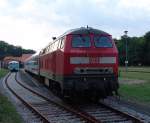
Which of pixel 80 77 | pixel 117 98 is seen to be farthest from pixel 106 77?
pixel 117 98

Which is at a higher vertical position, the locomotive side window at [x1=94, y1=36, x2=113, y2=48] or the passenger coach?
the locomotive side window at [x1=94, y1=36, x2=113, y2=48]

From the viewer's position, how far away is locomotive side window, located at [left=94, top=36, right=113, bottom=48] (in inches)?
689

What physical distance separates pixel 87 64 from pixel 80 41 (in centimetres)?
116

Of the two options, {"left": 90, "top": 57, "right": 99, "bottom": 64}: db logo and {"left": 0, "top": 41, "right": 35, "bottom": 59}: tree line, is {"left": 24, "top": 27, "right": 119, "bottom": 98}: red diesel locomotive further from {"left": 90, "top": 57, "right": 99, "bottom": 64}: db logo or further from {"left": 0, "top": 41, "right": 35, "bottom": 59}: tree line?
{"left": 0, "top": 41, "right": 35, "bottom": 59}: tree line

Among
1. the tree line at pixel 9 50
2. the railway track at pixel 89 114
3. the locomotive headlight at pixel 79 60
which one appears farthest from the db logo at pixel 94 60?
the tree line at pixel 9 50

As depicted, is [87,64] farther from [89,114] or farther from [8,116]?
[8,116]

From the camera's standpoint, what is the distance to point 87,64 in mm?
16828

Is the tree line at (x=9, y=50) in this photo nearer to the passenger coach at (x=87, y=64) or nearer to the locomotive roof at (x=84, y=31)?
the locomotive roof at (x=84, y=31)

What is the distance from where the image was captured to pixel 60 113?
15445 millimetres

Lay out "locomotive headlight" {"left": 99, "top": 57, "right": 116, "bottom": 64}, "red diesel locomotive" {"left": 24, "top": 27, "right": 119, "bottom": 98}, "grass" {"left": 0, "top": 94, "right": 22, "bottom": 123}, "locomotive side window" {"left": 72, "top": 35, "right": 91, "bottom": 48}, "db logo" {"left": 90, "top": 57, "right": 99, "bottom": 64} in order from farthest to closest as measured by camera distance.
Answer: "locomotive side window" {"left": 72, "top": 35, "right": 91, "bottom": 48}
"locomotive headlight" {"left": 99, "top": 57, "right": 116, "bottom": 64}
"db logo" {"left": 90, "top": 57, "right": 99, "bottom": 64}
"red diesel locomotive" {"left": 24, "top": 27, "right": 119, "bottom": 98}
"grass" {"left": 0, "top": 94, "right": 22, "bottom": 123}

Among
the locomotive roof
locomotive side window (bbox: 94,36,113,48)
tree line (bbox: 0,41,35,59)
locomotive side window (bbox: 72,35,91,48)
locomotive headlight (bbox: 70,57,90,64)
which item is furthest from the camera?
tree line (bbox: 0,41,35,59)

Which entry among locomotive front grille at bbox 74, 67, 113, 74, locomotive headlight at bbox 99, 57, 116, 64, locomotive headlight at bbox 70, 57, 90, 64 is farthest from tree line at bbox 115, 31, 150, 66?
locomotive headlight at bbox 70, 57, 90, 64

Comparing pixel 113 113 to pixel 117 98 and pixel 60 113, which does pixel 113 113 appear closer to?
pixel 60 113

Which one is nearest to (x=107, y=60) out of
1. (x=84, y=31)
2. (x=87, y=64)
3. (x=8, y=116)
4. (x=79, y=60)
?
(x=87, y=64)
